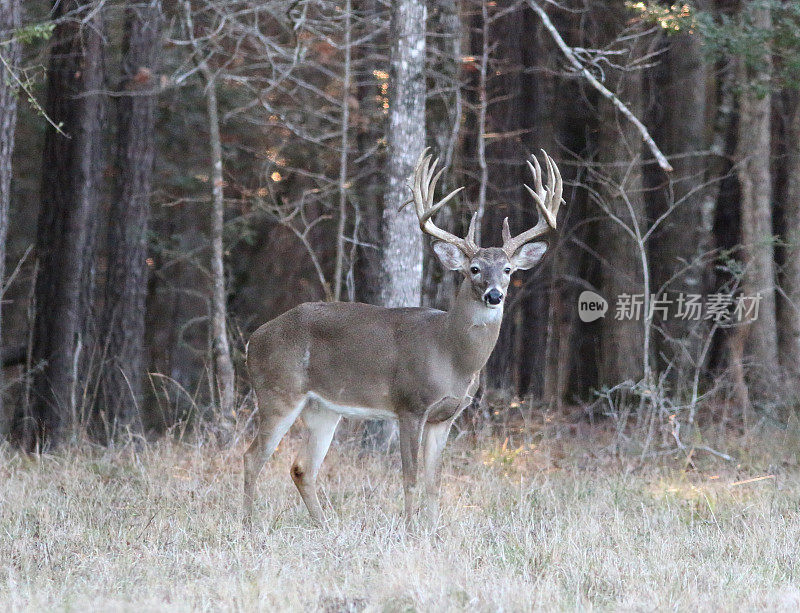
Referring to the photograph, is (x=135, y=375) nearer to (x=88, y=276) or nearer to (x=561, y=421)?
(x=88, y=276)

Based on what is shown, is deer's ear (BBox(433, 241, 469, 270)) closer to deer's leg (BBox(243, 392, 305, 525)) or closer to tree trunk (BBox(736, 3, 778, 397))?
deer's leg (BBox(243, 392, 305, 525))

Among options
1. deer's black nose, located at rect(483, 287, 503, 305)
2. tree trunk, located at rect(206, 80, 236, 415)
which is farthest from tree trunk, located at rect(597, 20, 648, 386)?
deer's black nose, located at rect(483, 287, 503, 305)

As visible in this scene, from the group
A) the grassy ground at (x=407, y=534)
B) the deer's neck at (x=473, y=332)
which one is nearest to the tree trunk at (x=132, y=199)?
the grassy ground at (x=407, y=534)

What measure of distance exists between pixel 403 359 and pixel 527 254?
3.51 ft

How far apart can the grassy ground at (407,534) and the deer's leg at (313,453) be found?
0.53 ft

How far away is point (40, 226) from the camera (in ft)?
40.5

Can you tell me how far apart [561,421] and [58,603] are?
268 inches

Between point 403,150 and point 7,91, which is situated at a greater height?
point 7,91

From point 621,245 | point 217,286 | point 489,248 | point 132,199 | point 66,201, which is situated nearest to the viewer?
point 489,248

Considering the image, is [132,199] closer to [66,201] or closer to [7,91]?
[66,201]

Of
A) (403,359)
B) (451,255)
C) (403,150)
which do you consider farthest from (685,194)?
(403,359)

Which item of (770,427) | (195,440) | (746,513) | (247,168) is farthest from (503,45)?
(746,513)

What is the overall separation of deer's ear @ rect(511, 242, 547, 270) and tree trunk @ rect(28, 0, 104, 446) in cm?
641

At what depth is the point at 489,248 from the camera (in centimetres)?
685
